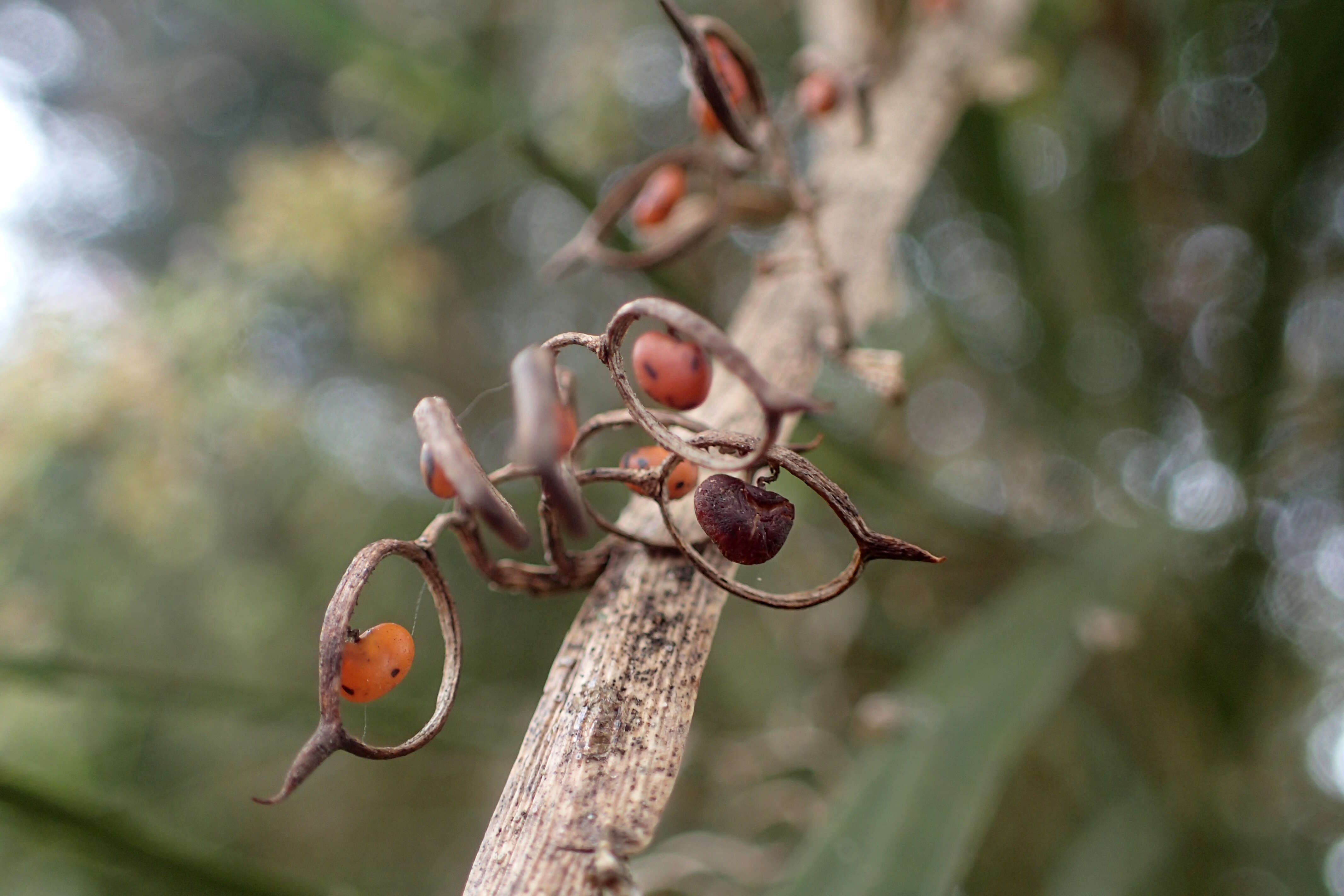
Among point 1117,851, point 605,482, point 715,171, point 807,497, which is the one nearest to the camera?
point 605,482

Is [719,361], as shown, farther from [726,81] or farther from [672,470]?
→ [726,81]

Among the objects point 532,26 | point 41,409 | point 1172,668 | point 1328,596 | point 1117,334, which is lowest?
point 41,409

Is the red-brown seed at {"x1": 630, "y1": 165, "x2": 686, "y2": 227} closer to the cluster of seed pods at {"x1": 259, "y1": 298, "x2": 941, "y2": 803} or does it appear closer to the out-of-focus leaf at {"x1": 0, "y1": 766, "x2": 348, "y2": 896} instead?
the cluster of seed pods at {"x1": 259, "y1": 298, "x2": 941, "y2": 803}

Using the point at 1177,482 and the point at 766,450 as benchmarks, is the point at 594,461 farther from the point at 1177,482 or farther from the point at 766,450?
the point at 766,450

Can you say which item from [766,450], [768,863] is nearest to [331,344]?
[768,863]

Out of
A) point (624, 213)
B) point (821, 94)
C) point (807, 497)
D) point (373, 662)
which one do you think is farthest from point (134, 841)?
point (807, 497)

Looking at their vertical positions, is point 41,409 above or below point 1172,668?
below

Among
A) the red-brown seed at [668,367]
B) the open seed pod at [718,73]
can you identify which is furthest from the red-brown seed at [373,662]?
the open seed pod at [718,73]

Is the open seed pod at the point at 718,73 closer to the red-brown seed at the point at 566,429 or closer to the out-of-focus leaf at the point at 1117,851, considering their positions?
the red-brown seed at the point at 566,429
